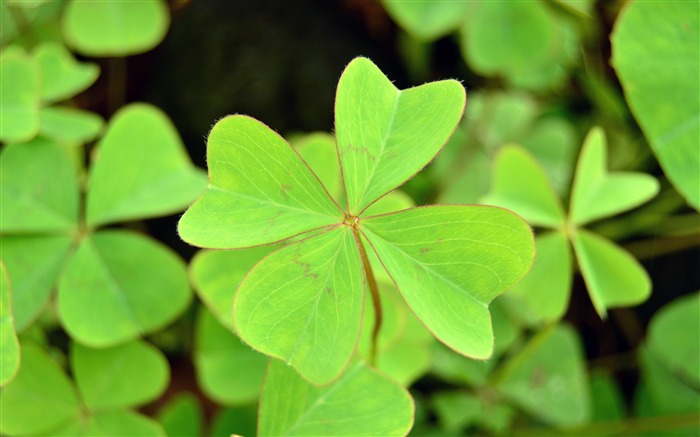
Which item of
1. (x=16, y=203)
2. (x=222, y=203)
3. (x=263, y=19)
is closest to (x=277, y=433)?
(x=222, y=203)

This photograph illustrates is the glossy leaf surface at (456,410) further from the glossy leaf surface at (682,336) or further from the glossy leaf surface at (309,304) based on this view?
the glossy leaf surface at (309,304)

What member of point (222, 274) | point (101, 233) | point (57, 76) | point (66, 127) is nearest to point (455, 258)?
point (222, 274)

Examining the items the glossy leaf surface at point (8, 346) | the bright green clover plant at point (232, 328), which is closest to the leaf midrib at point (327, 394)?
the bright green clover plant at point (232, 328)

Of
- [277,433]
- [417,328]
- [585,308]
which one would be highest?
[277,433]

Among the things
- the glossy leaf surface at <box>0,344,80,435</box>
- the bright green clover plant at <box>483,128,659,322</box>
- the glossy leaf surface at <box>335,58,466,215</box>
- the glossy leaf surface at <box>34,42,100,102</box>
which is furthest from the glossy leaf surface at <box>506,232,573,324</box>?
the glossy leaf surface at <box>34,42,100,102</box>

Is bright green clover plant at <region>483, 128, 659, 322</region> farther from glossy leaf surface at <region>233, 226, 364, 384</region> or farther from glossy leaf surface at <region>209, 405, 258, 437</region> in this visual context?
glossy leaf surface at <region>209, 405, 258, 437</region>

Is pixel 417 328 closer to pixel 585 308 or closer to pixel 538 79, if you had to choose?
pixel 585 308
